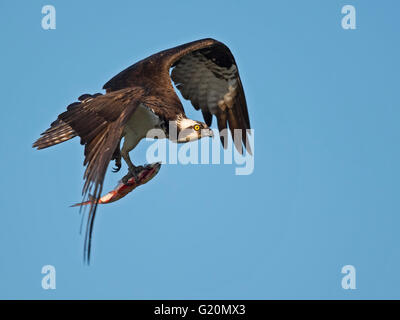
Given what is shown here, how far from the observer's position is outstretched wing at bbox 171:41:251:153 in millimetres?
12281

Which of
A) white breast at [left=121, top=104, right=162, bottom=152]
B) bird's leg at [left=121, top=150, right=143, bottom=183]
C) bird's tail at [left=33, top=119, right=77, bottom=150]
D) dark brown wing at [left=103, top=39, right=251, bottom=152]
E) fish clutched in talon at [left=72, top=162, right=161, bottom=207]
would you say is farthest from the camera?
dark brown wing at [left=103, top=39, right=251, bottom=152]

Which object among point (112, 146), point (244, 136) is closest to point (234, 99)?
point (244, 136)

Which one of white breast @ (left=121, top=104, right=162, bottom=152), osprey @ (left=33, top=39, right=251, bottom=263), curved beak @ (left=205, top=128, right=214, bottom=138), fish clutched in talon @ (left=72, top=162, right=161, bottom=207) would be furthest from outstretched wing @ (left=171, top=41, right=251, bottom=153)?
fish clutched in talon @ (left=72, top=162, right=161, bottom=207)

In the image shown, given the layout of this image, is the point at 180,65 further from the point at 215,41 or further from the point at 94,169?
the point at 94,169

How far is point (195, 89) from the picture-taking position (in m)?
12.4

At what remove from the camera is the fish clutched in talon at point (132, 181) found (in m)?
9.45

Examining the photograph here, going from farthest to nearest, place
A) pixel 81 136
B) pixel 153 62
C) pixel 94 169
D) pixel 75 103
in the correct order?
1. pixel 153 62
2. pixel 75 103
3. pixel 81 136
4. pixel 94 169

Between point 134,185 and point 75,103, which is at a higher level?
point 75,103

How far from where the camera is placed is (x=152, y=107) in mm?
9727

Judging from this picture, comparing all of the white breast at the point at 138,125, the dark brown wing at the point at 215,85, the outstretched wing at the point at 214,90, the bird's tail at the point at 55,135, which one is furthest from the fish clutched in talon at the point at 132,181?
the outstretched wing at the point at 214,90

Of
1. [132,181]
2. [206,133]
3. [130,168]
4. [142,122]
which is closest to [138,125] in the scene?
[142,122]

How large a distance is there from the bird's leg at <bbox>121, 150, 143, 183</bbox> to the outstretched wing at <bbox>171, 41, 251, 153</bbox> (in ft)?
7.98

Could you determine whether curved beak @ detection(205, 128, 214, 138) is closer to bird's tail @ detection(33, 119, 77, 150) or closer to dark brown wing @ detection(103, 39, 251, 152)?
bird's tail @ detection(33, 119, 77, 150)

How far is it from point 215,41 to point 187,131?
7.95ft
